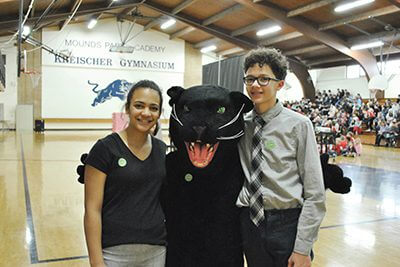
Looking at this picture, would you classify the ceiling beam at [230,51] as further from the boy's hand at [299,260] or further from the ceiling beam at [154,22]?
the boy's hand at [299,260]

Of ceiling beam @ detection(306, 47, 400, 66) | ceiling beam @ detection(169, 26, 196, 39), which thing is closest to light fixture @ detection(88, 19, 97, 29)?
ceiling beam @ detection(169, 26, 196, 39)

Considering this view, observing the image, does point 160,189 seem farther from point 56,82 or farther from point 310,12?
point 56,82

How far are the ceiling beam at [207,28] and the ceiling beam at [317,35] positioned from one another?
2973mm

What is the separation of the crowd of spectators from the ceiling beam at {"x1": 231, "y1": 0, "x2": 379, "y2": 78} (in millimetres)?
1477

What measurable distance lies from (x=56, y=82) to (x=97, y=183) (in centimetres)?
1635

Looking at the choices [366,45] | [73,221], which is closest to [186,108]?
[73,221]

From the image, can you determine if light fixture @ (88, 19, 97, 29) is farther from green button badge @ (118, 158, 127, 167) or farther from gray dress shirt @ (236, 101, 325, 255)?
gray dress shirt @ (236, 101, 325, 255)

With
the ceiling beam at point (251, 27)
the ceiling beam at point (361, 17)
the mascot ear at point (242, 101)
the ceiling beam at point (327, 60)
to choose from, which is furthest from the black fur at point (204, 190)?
the ceiling beam at point (327, 60)

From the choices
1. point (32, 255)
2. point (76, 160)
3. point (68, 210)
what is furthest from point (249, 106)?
point (76, 160)

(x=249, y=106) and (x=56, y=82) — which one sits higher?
(x=56, y=82)

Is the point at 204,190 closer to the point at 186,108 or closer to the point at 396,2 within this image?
the point at 186,108

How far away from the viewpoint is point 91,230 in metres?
1.35

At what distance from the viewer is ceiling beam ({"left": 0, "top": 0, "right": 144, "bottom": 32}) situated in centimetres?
1216

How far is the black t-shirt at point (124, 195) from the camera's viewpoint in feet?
4.48
